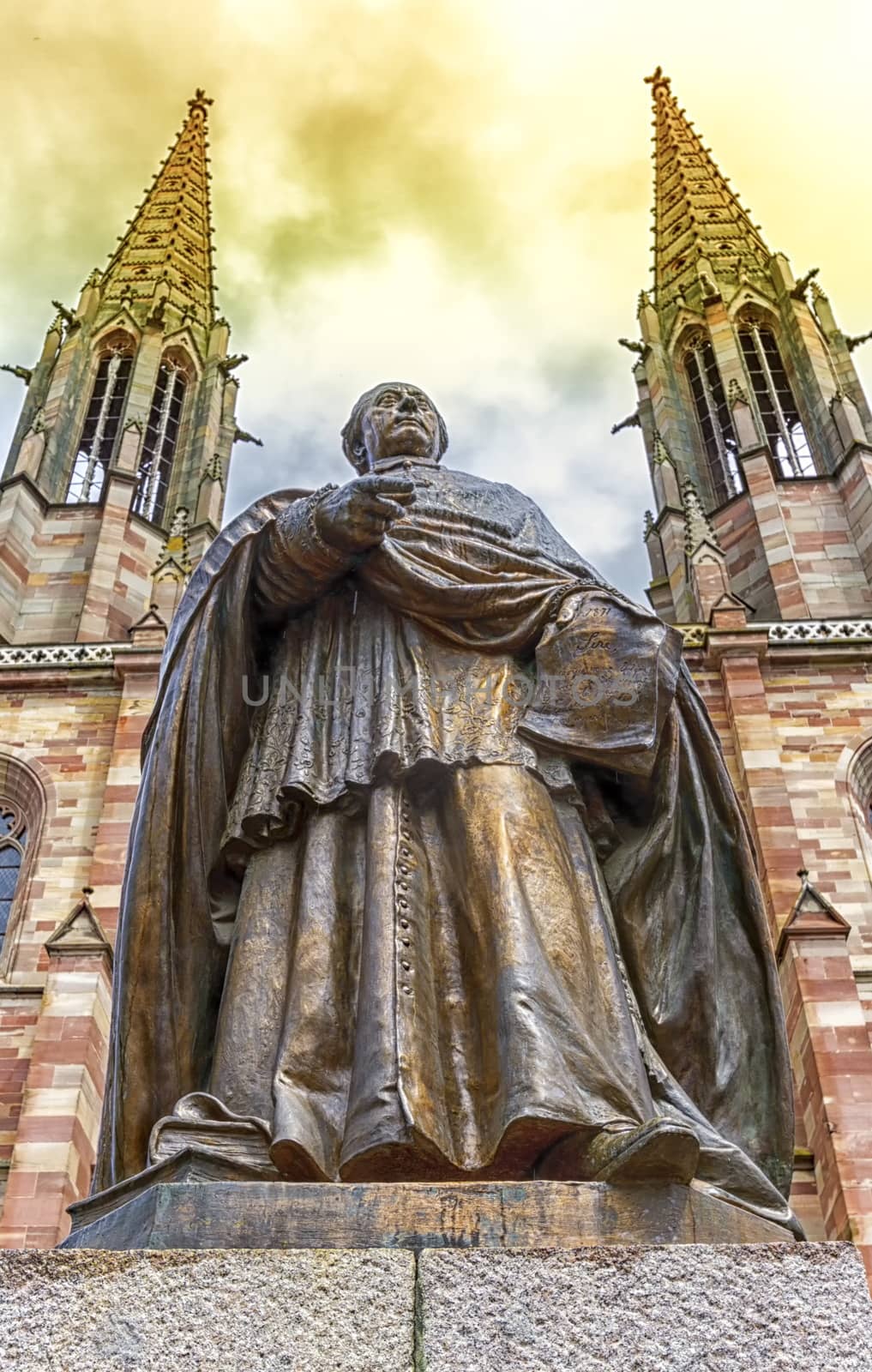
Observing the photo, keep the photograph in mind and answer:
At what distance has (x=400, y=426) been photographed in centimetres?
505

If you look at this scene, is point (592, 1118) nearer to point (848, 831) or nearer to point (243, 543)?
point (243, 543)

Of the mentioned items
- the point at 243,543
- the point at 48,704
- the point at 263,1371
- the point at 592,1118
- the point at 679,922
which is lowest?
the point at 263,1371

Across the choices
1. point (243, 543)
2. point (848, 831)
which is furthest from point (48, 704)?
point (243, 543)

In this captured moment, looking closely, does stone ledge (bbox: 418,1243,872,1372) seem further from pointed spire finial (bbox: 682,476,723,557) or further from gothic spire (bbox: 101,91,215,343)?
gothic spire (bbox: 101,91,215,343)

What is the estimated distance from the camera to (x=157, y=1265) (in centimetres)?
255

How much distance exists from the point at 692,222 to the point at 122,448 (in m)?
15.1

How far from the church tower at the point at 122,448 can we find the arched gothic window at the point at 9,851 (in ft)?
14.0

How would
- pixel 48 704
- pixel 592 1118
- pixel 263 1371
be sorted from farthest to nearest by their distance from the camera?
pixel 48 704 < pixel 592 1118 < pixel 263 1371

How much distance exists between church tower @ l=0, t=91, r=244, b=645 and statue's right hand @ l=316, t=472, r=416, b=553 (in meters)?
19.2

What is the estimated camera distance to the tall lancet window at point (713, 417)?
93.7 ft

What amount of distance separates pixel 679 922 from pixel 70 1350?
77.1 inches

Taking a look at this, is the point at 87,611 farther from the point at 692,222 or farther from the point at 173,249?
the point at 692,222

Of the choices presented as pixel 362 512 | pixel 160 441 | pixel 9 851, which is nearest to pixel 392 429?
pixel 362 512

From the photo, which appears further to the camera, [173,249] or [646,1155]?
[173,249]
